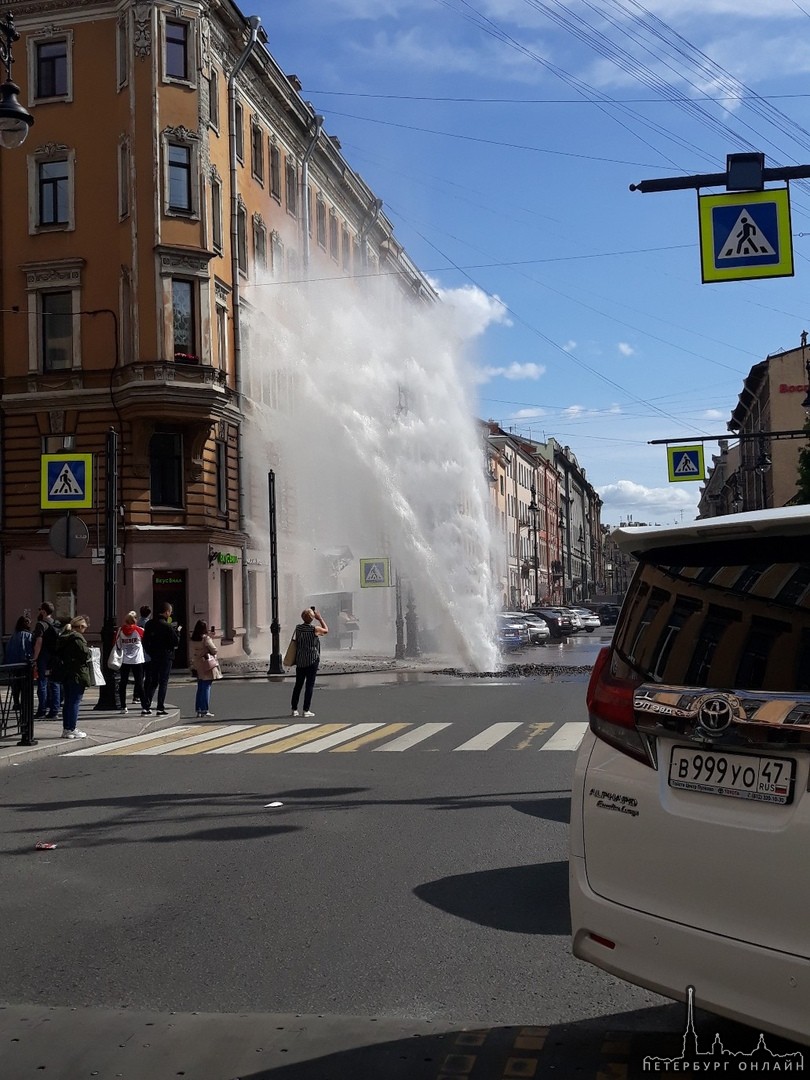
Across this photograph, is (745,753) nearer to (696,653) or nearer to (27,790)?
(696,653)

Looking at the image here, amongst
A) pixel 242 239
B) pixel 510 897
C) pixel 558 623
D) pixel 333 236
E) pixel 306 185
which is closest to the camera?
pixel 510 897

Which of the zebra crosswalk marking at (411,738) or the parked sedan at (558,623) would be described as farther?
the parked sedan at (558,623)

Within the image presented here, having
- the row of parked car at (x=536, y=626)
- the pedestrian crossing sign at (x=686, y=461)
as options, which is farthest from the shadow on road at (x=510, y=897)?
the row of parked car at (x=536, y=626)

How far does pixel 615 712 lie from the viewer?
382 cm

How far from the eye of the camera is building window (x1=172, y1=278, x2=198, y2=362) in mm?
35250

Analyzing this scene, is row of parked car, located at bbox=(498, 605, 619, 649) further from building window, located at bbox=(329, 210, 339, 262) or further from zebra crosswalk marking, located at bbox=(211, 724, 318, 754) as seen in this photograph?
zebra crosswalk marking, located at bbox=(211, 724, 318, 754)

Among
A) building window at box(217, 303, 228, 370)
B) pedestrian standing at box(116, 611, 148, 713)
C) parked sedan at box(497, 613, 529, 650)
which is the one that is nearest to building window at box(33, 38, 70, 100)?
building window at box(217, 303, 228, 370)

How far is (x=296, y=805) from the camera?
9953mm

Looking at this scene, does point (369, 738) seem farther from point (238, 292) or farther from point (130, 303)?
point (238, 292)

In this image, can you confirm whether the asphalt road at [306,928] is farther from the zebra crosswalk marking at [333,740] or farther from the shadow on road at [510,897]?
the zebra crosswalk marking at [333,740]

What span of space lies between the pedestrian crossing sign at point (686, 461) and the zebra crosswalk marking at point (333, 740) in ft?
61.2

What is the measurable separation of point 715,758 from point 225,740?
12.9 metres

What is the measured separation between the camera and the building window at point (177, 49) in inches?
1410

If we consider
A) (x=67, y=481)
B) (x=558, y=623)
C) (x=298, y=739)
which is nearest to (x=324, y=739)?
(x=298, y=739)
